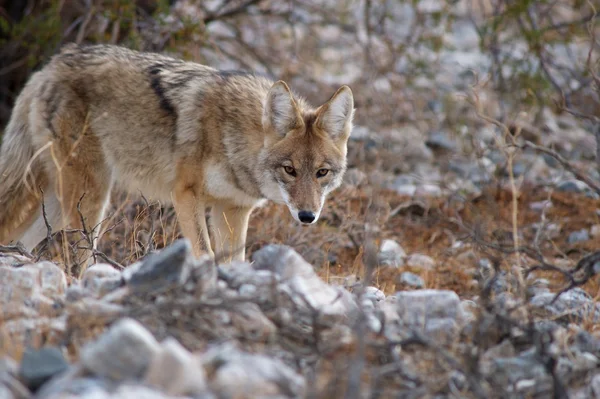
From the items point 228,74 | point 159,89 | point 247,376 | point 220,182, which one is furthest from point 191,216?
Answer: point 247,376

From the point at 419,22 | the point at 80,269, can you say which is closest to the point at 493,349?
the point at 80,269

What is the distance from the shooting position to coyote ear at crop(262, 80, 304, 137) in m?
5.82

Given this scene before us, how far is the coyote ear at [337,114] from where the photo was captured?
592 centimetres

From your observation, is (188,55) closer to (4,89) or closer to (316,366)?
(4,89)

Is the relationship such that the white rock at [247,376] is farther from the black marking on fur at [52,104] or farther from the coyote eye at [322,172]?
the black marking on fur at [52,104]

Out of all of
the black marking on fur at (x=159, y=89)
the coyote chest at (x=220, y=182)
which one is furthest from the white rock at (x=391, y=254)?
the black marking on fur at (x=159, y=89)

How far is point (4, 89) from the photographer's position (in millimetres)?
9750

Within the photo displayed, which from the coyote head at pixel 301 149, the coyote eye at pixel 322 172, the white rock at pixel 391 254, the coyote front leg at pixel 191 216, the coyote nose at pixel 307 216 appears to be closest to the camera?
the coyote nose at pixel 307 216

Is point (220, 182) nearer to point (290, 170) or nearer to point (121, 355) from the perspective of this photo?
point (290, 170)

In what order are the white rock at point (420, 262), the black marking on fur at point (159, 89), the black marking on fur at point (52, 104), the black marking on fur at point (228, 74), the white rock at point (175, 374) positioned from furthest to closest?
the white rock at point (420, 262) → the black marking on fur at point (228, 74) → the black marking on fur at point (159, 89) → the black marking on fur at point (52, 104) → the white rock at point (175, 374)

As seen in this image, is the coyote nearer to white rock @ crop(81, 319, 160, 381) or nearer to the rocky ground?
the rocky ground

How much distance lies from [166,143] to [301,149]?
1.20 meters

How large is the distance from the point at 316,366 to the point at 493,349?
1009 millimetres

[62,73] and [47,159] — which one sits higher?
[62,73]
